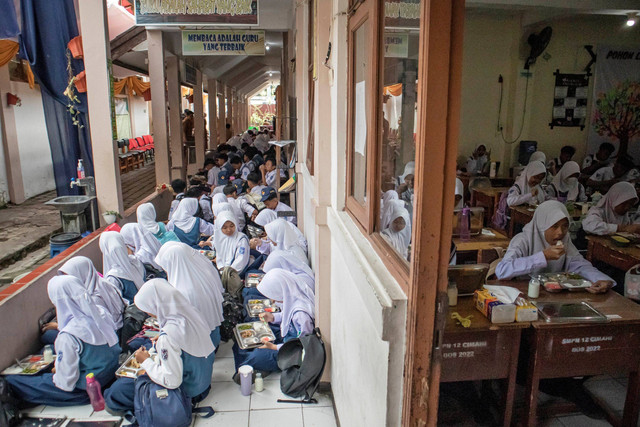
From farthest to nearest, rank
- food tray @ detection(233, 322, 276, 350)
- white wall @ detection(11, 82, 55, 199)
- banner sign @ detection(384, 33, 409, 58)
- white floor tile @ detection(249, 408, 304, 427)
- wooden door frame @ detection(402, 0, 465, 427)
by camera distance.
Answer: white wall @ detection(11, 82, 55, 199)
food tray @ detection(233, 322, 276, 350)
white floor tile @ detection(249, 408, 304, 427)
banner sign @ detection(384, 33, 409, 58)
wooden door frame @ detection(402, 0, 465, 427)

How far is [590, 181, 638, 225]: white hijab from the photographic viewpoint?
5.56 meters

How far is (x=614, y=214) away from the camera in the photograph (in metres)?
5.71

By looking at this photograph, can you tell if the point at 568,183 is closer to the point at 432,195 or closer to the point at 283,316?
the point at 283,316

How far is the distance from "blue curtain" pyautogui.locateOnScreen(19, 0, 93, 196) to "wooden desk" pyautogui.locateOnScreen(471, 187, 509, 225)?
21.6ft

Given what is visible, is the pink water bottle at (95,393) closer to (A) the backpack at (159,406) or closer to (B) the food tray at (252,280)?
(A) the backpack at (159,406)

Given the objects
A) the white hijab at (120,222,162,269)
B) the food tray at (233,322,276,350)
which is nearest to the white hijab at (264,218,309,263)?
the food tray at (233,322,276,350)

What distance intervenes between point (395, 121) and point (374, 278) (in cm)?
80

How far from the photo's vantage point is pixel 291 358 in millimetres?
4023

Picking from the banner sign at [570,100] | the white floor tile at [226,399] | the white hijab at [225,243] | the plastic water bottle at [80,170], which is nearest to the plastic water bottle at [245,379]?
the white floor tile at [226,399]

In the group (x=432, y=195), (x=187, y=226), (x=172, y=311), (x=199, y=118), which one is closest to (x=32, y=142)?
(x=199, y=118)

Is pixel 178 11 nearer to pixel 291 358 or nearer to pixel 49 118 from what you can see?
pixel 49 118

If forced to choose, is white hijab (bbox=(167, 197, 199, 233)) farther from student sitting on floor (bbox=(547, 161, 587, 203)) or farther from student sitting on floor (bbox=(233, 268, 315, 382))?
student sitting on floor (bbox=(547, 161, 587, 203))

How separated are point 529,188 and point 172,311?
574cm

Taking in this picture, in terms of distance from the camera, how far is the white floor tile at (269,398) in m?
3.85
